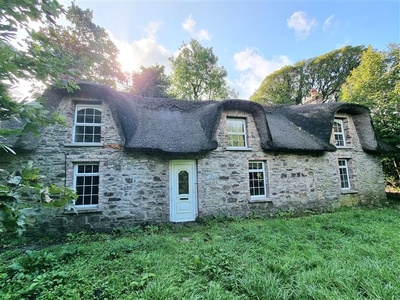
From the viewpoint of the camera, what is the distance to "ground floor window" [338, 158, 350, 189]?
33.3ft

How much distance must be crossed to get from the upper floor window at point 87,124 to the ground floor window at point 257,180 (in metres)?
6.53

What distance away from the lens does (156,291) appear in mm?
2805

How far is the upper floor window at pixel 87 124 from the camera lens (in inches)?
284

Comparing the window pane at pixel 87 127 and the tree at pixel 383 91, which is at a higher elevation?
the tree at pixel 383 91

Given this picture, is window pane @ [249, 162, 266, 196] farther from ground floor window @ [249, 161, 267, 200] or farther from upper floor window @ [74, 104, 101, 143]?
upper floor window @ [74, 104, 101, 143]

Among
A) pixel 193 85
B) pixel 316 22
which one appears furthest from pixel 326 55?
pixel 316 22

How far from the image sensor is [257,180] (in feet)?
28.2

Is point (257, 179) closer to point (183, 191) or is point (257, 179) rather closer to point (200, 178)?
point (200, 178)

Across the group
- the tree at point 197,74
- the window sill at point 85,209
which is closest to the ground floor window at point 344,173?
the window sill at point 85,209

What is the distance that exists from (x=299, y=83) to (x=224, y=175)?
23637 mm

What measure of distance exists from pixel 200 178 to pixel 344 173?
323 inches

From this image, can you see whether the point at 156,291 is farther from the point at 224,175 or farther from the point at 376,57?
the point at 376,57

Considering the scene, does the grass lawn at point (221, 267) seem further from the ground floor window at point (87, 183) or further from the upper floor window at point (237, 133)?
the upper floor window at point (237, 133)

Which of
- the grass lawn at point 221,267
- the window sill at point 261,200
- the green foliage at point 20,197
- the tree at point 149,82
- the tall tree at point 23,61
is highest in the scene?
the tree at point 149,82
